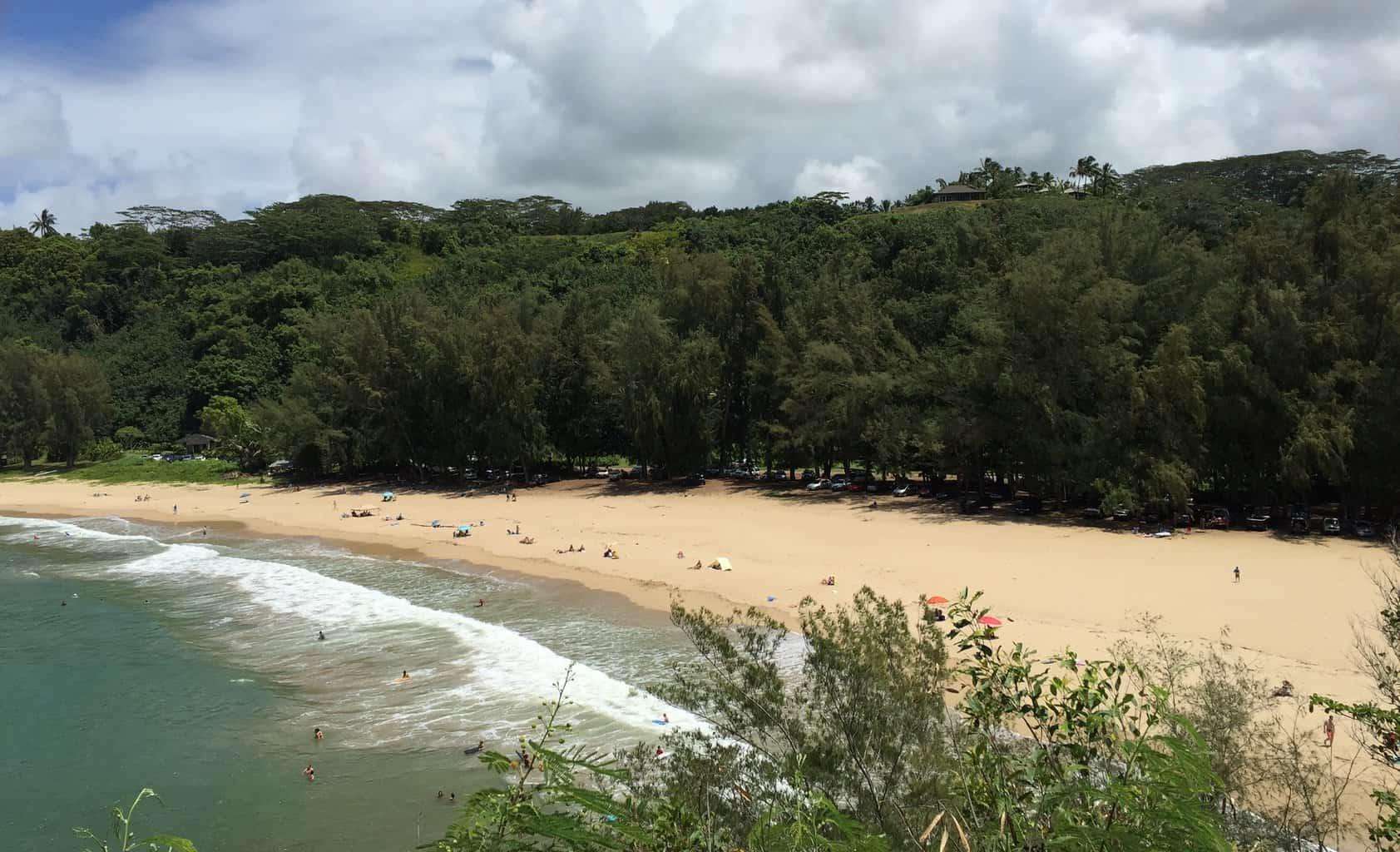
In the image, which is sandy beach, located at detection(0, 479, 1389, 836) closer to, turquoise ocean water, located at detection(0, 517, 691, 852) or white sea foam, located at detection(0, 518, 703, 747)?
turquoise ocean water, located at detection(0, 517, 691, 852)

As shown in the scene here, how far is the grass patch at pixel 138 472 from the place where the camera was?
59.6 m

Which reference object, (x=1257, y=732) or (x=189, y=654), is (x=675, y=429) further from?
(x=1257, y=732)

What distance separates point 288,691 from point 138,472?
51.1 meters

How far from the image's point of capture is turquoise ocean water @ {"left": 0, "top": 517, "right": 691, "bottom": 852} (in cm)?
1551

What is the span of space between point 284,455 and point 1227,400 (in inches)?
2205

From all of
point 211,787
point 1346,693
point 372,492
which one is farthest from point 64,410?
point 1346,693

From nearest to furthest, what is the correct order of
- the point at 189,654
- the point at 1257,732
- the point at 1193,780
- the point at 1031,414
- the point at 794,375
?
the point at 1193,780, the point at 1257,732, the point at 189,654, the point at 1031,414, the point at 794,375

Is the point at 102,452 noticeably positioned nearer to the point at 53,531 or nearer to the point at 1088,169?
the point at 53,531

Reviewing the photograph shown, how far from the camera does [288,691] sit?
2078 cm

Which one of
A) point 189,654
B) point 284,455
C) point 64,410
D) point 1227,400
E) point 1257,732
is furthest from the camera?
point 64,410

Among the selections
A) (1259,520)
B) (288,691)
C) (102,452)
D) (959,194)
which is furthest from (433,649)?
(959,194)

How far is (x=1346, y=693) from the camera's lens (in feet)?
55.7

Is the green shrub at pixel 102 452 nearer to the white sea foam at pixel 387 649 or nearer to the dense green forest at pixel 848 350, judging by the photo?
the dense green forest at pixel 848 350

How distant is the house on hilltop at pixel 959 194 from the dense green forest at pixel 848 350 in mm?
10168
